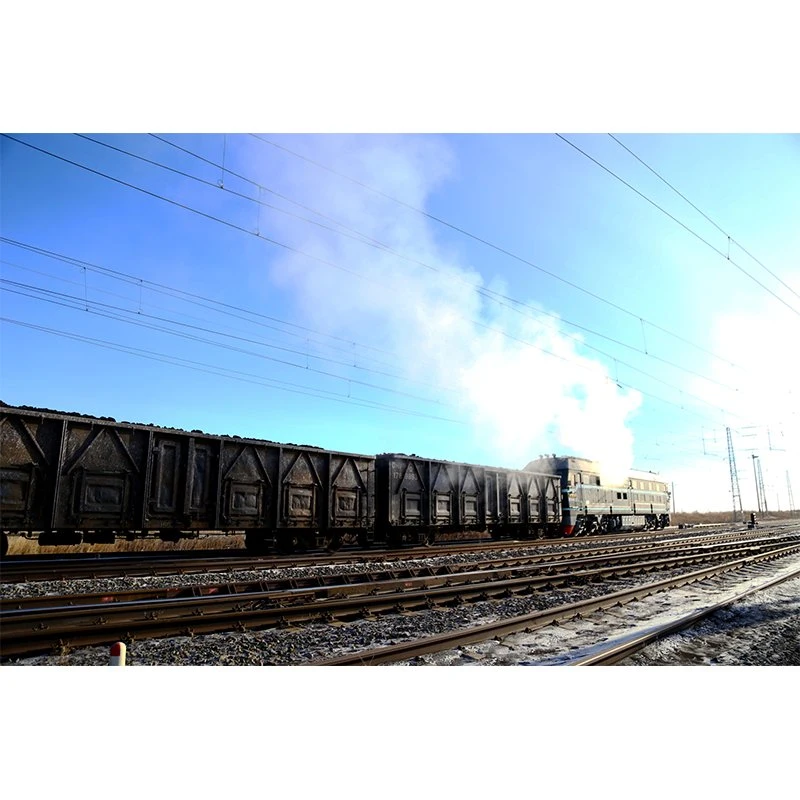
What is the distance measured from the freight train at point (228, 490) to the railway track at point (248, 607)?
4.41 metres

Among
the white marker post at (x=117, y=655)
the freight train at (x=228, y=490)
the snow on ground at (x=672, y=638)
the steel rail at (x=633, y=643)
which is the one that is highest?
the freight train at (x=228, y=490)

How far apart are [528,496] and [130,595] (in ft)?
68.2

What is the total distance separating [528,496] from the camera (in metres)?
26.0

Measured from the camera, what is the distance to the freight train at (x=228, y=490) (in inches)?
441

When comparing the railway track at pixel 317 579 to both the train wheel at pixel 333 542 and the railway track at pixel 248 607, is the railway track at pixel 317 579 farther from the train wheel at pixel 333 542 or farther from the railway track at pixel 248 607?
the train wheel at pixel 333 542

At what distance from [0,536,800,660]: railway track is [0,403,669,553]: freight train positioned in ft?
14.5

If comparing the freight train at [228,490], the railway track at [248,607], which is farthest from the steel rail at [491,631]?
the freight train at [228,490]

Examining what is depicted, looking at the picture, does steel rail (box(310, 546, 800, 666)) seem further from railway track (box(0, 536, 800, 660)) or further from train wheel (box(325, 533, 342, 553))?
train wheel (box(325, 533, 342, 553))

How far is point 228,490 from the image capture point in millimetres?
14766

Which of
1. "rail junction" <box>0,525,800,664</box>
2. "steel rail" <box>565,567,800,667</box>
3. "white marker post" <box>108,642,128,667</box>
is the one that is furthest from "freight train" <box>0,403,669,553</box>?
"steel rail" <box>565,567,800,667</box>

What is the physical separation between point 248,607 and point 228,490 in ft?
23.1

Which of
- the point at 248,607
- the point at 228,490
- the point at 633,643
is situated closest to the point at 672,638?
the point at 633,643

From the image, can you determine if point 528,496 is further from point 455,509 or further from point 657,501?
point 657,501

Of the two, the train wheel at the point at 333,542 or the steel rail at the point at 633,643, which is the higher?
the train wheel at the point at 333,542
